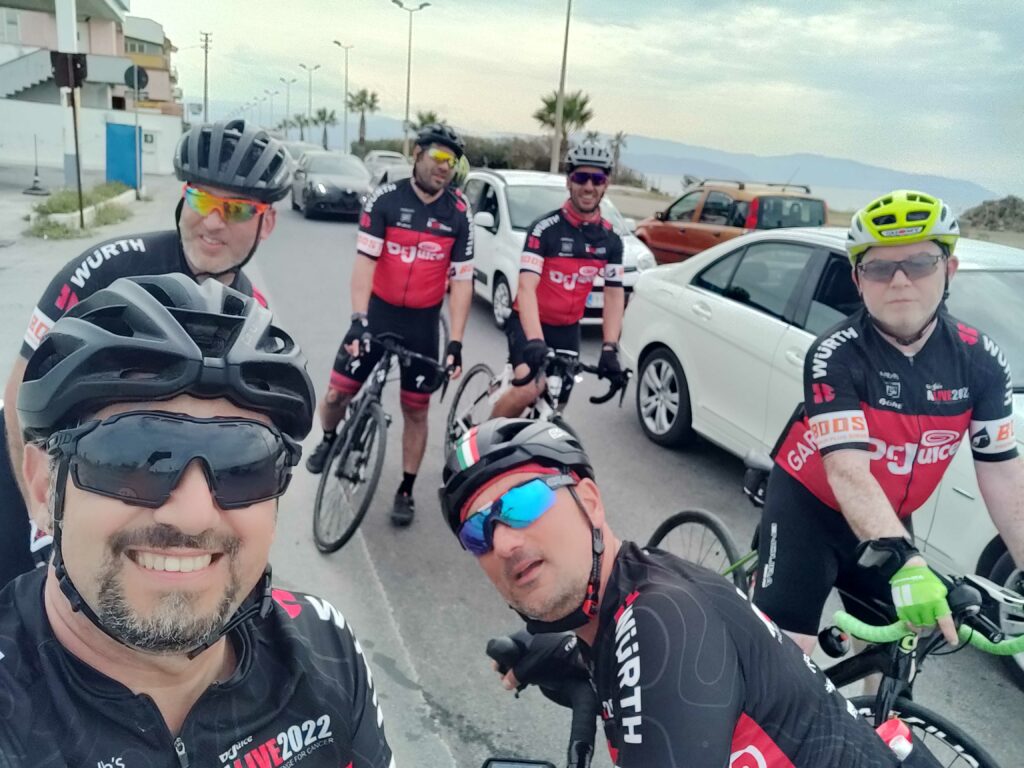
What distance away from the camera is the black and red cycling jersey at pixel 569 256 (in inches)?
202

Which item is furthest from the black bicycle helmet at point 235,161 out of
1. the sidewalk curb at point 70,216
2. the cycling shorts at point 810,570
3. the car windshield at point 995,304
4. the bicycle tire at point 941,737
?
the sidewalk curb at point 70,216

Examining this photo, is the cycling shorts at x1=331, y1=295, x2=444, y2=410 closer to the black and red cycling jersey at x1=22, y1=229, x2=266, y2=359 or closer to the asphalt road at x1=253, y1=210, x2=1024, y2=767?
the asphalt road at x1=253, y1=210, x2=1024, y2=767

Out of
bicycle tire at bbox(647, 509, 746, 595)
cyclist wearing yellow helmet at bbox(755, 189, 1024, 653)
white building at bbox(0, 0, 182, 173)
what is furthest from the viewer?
white building at bbox(0, 0, 182, 173)

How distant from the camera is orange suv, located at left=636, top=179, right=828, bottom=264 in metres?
12.6

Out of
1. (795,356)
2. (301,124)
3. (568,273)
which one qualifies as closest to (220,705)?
(568,273)

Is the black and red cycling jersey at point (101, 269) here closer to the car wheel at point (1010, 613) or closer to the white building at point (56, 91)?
the car wheel at point (1010, 613)

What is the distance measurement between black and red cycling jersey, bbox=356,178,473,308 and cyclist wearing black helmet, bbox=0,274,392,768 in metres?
3.34

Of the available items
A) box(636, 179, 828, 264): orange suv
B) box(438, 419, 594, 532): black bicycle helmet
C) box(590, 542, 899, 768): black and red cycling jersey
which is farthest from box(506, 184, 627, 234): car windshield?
box(590, 542, 899, 768): black and red cycling jersey

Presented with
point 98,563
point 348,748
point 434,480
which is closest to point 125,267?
point 98,563

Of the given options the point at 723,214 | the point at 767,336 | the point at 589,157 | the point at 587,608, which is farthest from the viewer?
the point at 723,214

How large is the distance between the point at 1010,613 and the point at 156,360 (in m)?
2.31

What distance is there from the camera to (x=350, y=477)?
4.62m

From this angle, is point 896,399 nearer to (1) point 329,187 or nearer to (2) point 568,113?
(1) point 329,187

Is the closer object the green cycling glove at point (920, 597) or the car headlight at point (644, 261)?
the green cycling glove at point (920, 597)
